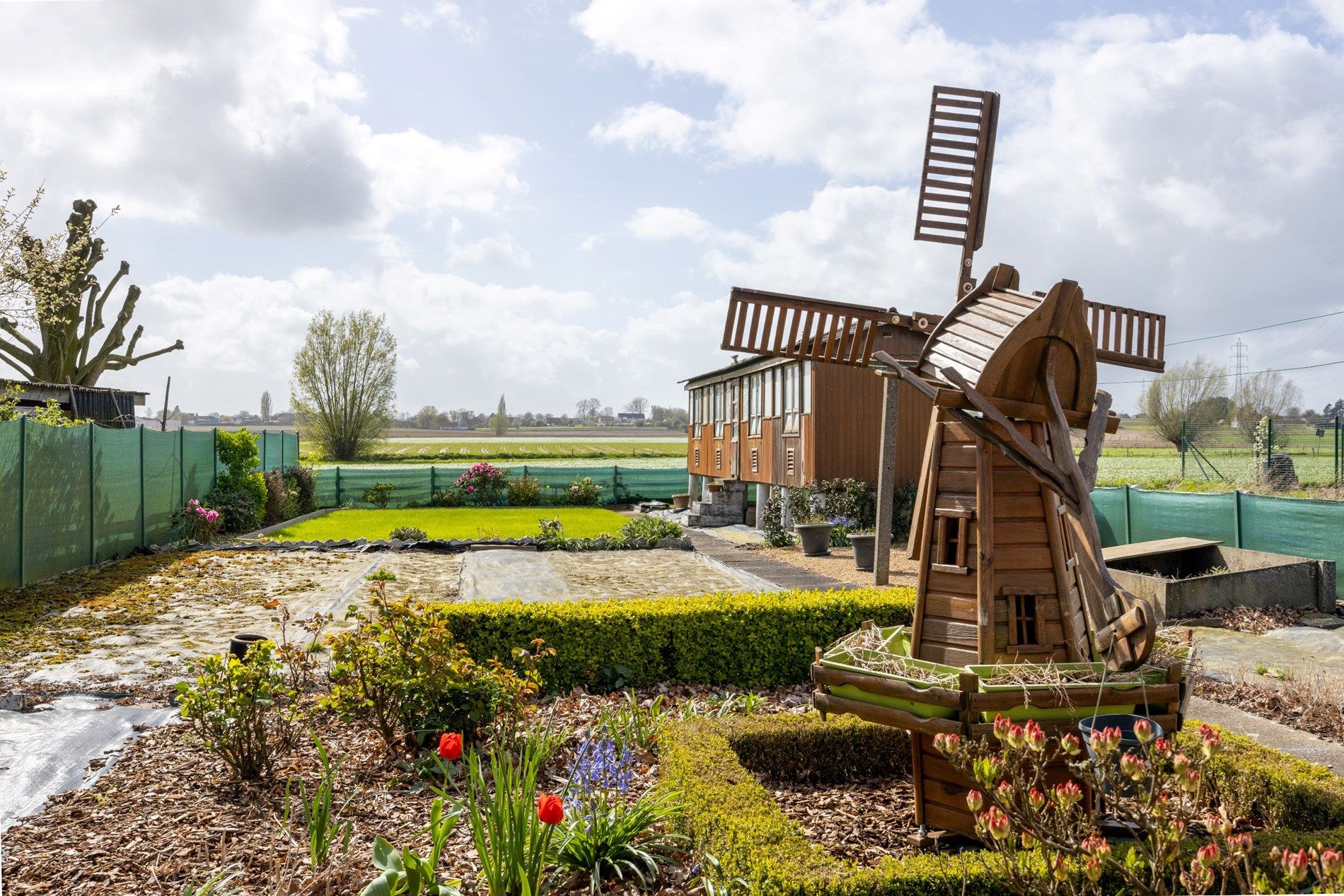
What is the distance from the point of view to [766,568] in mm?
17266

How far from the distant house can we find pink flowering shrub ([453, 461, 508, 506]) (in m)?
12.0

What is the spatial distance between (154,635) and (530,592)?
4.79 meters

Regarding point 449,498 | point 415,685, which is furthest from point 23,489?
point 449,498

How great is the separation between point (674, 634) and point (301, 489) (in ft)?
83.2

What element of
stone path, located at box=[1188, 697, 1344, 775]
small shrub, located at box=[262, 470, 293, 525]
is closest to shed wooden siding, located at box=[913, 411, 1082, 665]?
stone path, located at box=[1188, 697, 1344, 775]

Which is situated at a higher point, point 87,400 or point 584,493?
point 87,400

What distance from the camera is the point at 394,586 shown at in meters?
13.6

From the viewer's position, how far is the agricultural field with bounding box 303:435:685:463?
66750 mm

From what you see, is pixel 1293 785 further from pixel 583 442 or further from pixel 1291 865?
pixel 583 442

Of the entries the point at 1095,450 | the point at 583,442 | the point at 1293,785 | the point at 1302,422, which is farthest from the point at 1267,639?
the point at 583,442

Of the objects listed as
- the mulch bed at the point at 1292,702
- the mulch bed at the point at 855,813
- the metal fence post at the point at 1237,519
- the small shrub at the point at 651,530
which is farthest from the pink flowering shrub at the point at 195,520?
the metal fence post at the point at 1237,519

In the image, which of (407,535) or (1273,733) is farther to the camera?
(407,535)

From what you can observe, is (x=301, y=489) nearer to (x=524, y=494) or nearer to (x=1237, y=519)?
(x=524, y=494)

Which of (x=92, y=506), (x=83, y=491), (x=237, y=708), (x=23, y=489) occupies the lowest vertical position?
(x=237, y=708)
